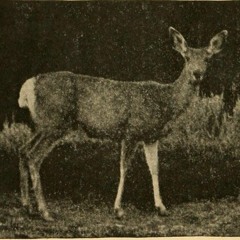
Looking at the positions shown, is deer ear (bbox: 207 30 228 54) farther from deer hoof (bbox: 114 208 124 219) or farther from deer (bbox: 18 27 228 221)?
deer hoof (bbox: 114 208 124 219)

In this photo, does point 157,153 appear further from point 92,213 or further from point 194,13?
point 194,13

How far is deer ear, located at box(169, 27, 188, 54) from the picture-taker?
2.01 m

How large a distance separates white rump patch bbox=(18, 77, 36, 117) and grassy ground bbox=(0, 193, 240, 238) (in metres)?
0.29

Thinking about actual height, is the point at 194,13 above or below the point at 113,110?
above

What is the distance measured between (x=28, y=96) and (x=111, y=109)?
27 centimetres

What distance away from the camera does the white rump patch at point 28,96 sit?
198 cm

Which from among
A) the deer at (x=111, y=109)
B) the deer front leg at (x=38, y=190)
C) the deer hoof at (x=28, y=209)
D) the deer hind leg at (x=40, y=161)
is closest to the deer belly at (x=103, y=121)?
the deer at (x=111, y=109)

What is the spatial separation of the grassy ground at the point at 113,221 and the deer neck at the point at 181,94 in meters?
0.32

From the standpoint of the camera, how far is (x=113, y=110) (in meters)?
2.00

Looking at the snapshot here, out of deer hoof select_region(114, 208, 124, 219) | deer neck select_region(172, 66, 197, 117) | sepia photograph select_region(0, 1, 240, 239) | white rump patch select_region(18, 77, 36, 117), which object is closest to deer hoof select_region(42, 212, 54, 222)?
sepia photograph select_region(0, 1, 240, 239)

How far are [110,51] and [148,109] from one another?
226 mm

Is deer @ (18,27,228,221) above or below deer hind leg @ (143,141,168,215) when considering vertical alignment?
above

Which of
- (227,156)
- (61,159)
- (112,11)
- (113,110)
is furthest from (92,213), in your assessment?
(112,11)

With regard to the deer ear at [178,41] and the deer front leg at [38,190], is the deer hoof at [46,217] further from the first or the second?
the deer ear at [178,41]
